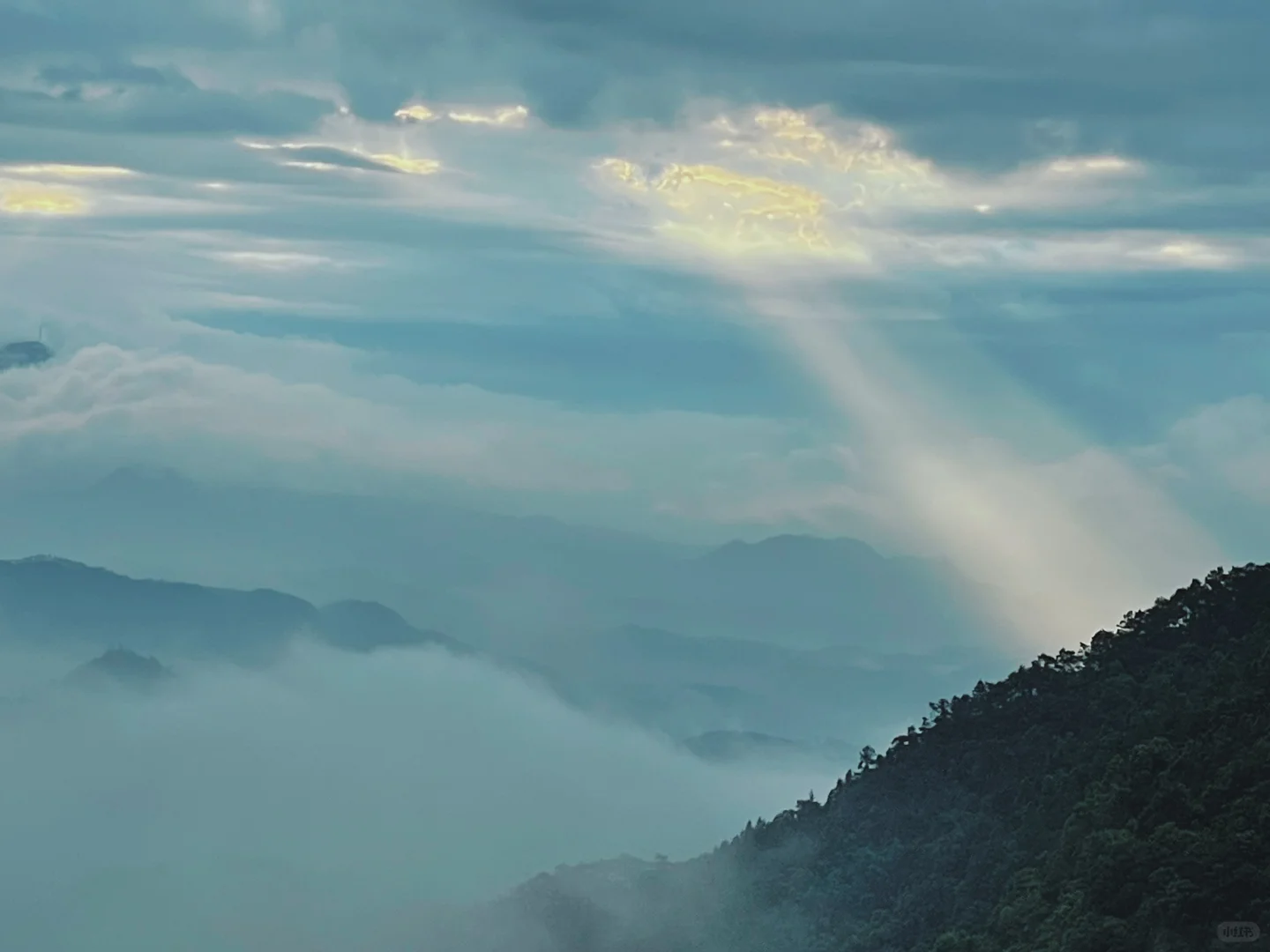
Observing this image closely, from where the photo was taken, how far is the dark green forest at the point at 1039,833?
81125mm

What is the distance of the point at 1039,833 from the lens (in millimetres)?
111688

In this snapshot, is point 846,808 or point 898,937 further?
point 846,808

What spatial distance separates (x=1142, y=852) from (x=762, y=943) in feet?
187

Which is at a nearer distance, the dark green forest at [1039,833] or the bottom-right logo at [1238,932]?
the bottom-right logo at [1238,932]

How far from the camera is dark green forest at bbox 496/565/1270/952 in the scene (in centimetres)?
8112

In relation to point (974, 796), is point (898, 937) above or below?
below

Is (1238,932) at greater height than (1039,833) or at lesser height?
lesser

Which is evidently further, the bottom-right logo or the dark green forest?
the dark green forest

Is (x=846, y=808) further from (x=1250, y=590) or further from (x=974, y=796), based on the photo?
(x=1250, y=590)

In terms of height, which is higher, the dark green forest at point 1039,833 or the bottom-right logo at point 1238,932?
the dark green forest at point 1039,833

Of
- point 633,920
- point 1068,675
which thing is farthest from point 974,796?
point 633,920

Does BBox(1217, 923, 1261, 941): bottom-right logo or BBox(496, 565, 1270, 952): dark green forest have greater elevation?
BBox(496, 565, 1270, 952): dark green forest

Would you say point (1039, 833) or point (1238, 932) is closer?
point (1238, 932)

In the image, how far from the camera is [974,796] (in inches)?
5187
